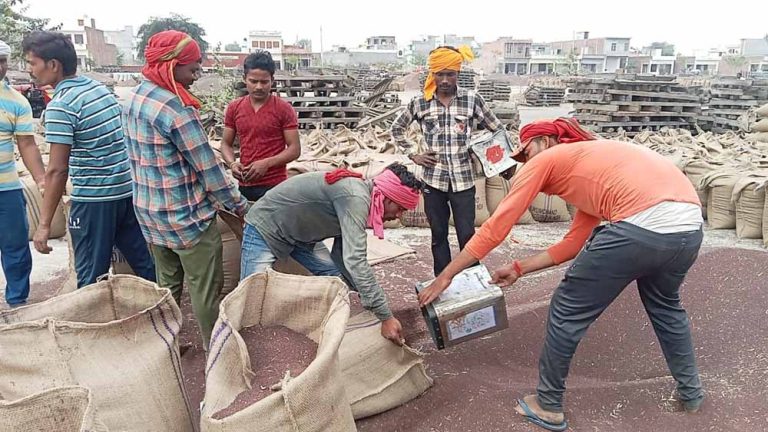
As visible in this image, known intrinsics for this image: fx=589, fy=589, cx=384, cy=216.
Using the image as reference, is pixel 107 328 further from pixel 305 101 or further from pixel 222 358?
pixel 305 101

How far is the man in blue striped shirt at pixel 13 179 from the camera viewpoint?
2689 mm

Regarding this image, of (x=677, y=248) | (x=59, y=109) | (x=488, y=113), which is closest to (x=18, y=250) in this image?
(x=59, y=109)

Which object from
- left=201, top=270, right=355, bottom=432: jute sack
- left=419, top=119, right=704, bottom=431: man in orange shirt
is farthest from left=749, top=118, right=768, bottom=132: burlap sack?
left=201, top=270, right=355, bottom=432: jute sack

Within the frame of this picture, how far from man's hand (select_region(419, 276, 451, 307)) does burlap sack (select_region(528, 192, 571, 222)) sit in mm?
2930

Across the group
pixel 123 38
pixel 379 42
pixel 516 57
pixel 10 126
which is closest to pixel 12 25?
pixel 10 126

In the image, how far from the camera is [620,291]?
201 centimetres

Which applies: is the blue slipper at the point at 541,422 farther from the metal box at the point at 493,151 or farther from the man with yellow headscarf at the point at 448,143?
the metal box at the point at 493,151

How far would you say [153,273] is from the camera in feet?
9.20

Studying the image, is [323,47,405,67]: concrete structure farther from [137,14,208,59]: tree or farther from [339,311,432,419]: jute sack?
[339,311,432,419]: jute sack

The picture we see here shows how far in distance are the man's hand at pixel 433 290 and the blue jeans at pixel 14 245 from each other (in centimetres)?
198

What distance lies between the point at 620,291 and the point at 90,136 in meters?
2.11

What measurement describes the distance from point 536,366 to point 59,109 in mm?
2194

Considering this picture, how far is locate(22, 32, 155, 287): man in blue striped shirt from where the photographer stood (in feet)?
7.61

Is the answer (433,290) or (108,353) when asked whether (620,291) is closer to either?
(433,290)
